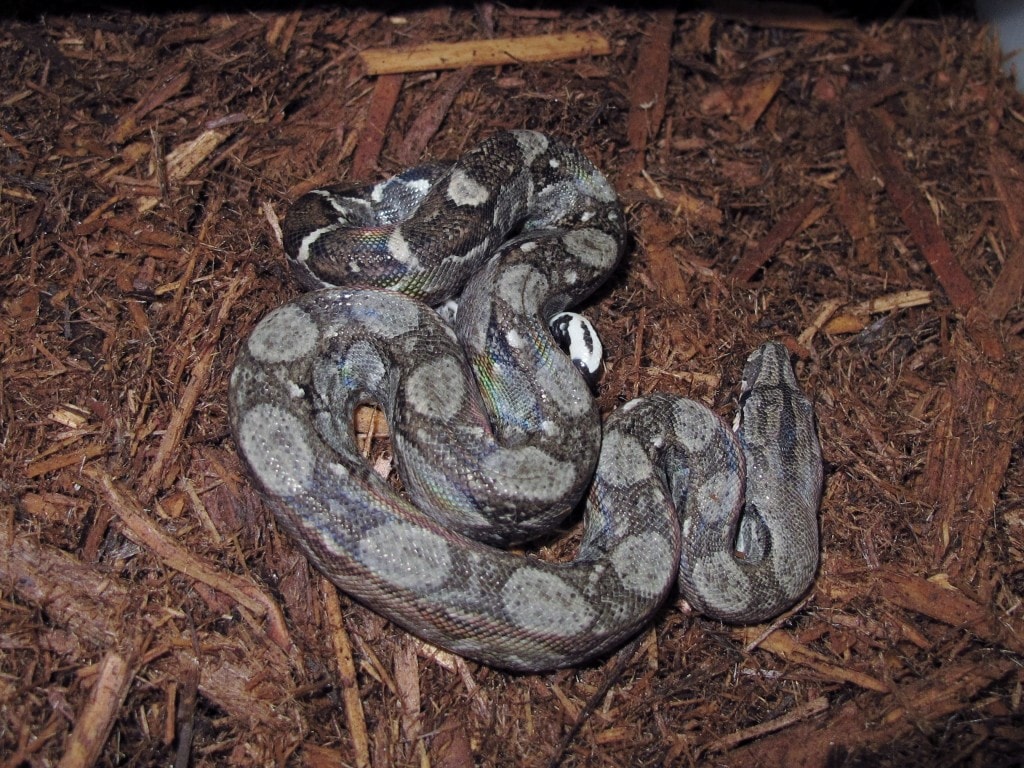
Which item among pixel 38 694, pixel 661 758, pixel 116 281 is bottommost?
pixel 661 758

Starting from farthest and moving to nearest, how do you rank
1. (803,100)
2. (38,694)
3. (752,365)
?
(803,100) → (752,365) → (38,694)

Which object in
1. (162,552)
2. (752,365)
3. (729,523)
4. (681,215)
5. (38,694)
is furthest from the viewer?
(681,215)

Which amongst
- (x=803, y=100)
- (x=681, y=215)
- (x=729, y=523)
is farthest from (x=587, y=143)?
Answer: (x=729, y=523)

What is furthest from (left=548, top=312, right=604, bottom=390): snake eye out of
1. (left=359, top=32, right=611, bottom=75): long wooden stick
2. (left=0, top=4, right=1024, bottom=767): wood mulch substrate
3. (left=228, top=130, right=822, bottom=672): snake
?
(left=359, top=32, right=611, bottom=75): long wooden stick

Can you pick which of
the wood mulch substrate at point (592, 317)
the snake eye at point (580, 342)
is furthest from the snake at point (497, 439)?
the wood mulch substrate at point (592, 317)

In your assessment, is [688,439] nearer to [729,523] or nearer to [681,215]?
[729,523]

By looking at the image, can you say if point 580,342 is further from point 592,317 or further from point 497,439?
point 497,439

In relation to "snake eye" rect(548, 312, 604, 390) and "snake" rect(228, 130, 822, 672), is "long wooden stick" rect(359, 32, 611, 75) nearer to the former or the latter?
"snake" rect(228, 130, 822, 672)

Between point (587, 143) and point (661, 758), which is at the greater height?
point (587, 143)
